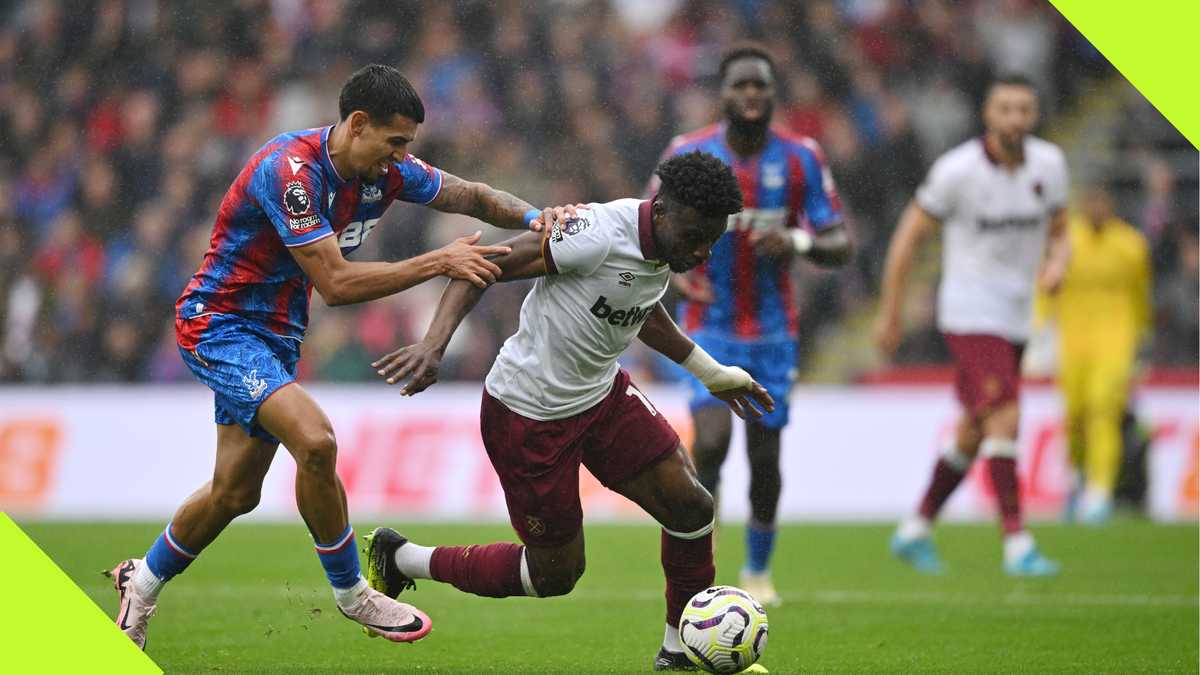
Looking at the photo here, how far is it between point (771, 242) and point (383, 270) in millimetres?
2827

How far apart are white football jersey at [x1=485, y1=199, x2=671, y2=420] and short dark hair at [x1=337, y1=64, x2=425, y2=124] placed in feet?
2.42

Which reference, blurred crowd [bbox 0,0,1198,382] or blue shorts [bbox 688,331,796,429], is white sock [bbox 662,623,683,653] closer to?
blue shorts [bbox 688,331,796,429]

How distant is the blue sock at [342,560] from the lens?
6055mm

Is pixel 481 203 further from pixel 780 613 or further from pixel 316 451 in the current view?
pixel 780 613

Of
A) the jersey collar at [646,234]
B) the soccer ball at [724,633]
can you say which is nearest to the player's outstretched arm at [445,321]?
the jersey collar at [646,234]

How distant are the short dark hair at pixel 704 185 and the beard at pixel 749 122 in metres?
2.86

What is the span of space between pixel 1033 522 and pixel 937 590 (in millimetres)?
4803

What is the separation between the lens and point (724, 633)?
18.6ft

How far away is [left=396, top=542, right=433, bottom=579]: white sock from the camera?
6391 millimetres

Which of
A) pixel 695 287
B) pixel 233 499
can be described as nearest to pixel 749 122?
pixel 695 287

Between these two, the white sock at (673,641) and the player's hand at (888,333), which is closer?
the white sock at (673,641)

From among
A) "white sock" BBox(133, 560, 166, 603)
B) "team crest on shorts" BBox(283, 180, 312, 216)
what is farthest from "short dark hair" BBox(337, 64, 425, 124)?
"white sock" BBox(133, 560, 166, 603)

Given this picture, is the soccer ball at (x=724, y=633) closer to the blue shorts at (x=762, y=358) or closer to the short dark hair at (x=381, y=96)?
the short dark hair at (x=381, y=96)

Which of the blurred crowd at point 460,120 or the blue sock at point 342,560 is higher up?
the blurred crowd at point 460,120
